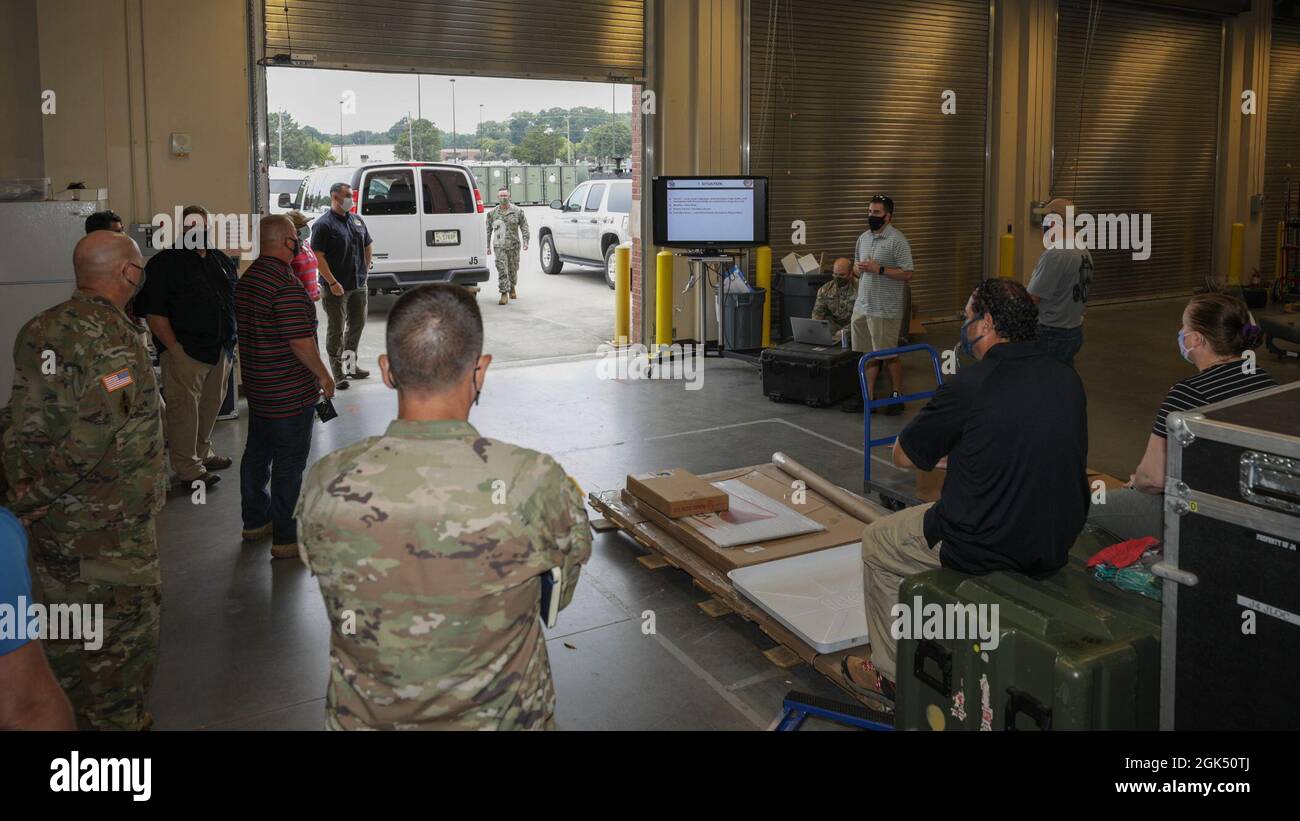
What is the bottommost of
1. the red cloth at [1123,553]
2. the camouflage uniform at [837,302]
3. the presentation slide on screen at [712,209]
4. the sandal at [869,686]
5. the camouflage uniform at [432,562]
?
the sandal at [869,686]

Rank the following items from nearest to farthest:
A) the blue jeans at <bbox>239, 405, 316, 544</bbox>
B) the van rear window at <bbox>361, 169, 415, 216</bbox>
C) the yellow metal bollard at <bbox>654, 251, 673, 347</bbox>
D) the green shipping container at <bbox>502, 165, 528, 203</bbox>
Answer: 1. the blue jeans at <bbox>239, 405, 316, 544</bbox>
2. the yellow metal bollard at <bbox>654, 251, 673, 347</bbox>
3. the van rear window at <bbox>361, 169, 415, 216</bbox>
4. the green shipping container at <bbox>502, 165, 528, 203</bbox>

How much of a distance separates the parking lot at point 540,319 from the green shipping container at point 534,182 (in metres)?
10.8

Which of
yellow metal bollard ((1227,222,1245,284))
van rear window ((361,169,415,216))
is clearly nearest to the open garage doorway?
van rear window ((361,169,415,216))

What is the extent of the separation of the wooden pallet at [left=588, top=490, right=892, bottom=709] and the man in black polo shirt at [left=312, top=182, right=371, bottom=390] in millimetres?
4809

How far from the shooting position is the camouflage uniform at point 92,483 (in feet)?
11.7

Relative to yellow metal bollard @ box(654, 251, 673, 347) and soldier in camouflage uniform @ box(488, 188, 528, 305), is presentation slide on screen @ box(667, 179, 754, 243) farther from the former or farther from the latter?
soldier in camouflage uniform @ box(488, 188, 528, 305)

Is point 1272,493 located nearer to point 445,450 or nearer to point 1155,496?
point 445,450

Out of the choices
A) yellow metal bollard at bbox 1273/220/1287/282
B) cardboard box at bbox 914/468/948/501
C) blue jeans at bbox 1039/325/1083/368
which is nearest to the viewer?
cardboard box at bbox 914/468/948/501

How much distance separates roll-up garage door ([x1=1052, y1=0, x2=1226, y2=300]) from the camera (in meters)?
15.3

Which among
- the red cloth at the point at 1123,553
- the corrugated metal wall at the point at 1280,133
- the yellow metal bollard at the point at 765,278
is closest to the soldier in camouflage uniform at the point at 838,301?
the yellow metal bollard at the point at 765,278

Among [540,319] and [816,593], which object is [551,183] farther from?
[816,593]

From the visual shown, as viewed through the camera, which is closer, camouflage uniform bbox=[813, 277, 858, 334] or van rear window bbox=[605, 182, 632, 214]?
camouflage uniform bbox=[813, 277, 858, 334]

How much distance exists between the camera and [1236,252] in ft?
56.6

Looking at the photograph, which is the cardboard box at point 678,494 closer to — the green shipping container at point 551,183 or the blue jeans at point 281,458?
the blue jeans at point 281,458
